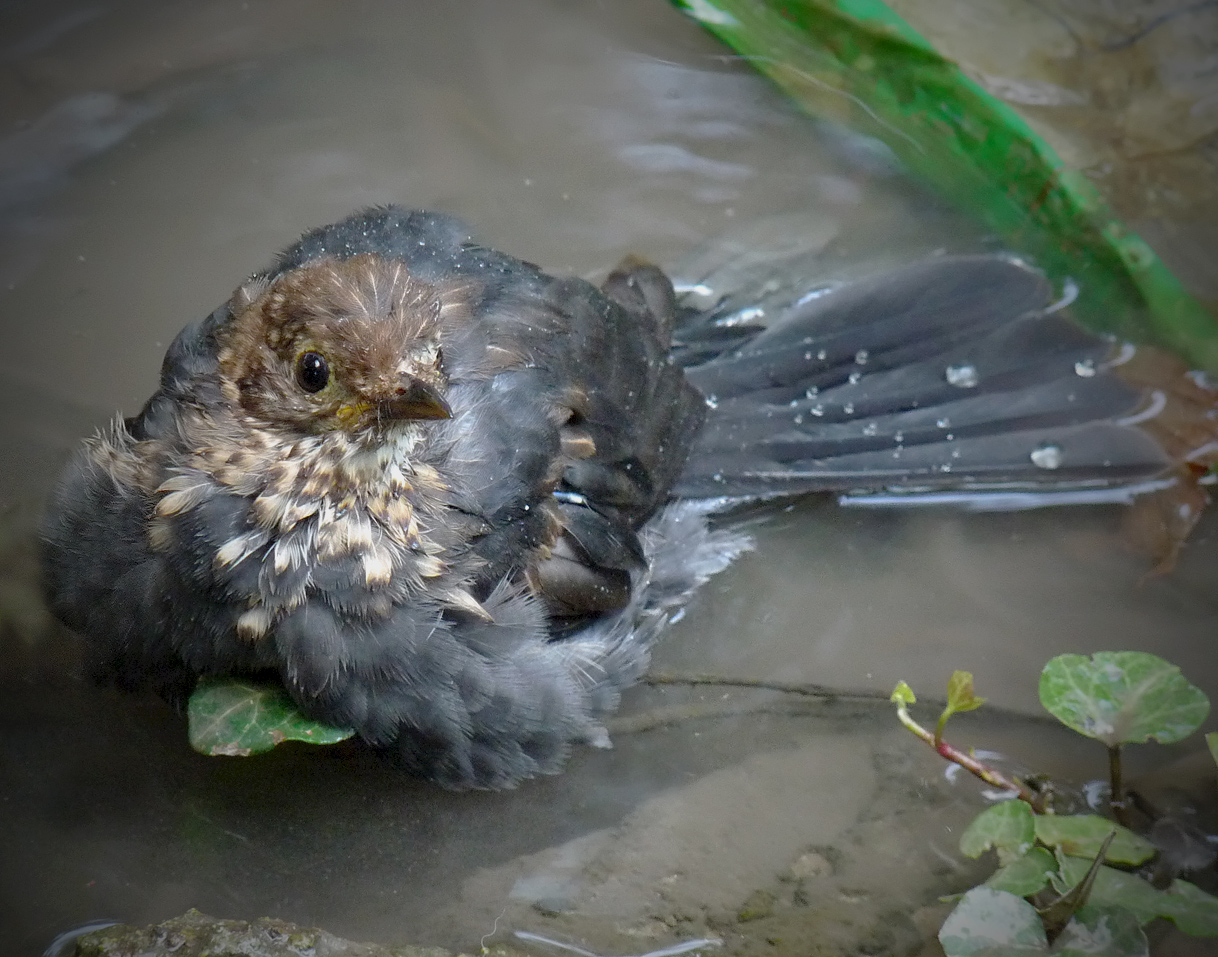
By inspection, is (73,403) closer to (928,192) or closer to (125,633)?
(125,633)

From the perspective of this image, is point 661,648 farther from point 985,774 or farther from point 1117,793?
point 1117,793

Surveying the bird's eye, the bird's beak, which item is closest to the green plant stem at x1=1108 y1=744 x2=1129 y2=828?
the bird's beak

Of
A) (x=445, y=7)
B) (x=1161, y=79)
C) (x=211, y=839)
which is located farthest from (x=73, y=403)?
(x=1161, y=79)

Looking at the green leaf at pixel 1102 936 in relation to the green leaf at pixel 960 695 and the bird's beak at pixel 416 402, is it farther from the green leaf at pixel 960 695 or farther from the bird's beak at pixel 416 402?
the bird's beak at pixel 416 402

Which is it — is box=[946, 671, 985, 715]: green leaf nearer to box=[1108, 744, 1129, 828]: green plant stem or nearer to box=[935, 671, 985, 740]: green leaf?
box=[935, 671, 985, 740]: green leaf

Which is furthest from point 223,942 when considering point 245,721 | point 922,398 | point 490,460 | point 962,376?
point 962,376
